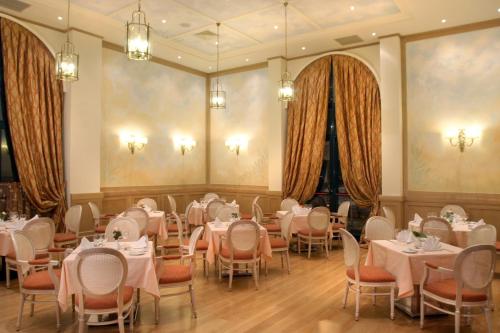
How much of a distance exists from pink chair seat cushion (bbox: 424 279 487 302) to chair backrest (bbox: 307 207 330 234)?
11.6ft

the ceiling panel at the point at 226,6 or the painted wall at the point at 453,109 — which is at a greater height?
the ceiling panel at the point at 226,6

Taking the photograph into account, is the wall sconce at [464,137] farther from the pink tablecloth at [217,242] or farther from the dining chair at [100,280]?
the dining chair at [100,280]

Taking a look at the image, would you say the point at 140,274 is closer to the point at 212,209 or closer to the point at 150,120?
the point at 212,209

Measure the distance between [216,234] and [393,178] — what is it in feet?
15.2

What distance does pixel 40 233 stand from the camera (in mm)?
5863

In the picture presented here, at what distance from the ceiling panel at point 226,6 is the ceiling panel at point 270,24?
0.70 ft

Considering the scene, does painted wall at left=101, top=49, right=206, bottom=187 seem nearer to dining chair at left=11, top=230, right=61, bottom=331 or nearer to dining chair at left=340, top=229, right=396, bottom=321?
dining chair at left=11, top=230, right=61, bottom=331

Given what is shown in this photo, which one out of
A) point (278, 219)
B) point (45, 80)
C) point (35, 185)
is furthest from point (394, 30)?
point (35, 185)

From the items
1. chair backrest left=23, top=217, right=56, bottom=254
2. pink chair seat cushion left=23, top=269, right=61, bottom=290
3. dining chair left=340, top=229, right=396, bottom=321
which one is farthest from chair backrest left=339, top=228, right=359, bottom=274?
chair backrest left=23, top=217, right=56, bottom=254

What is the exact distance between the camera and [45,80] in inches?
326

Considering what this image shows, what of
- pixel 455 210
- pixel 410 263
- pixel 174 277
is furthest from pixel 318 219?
pixel 174 277

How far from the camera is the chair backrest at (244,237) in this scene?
5.77m

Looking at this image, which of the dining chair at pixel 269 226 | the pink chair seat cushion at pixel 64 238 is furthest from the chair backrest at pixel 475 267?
the pink chair seat cushion at pixel 64 238

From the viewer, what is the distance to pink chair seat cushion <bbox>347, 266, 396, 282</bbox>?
15.3ft
